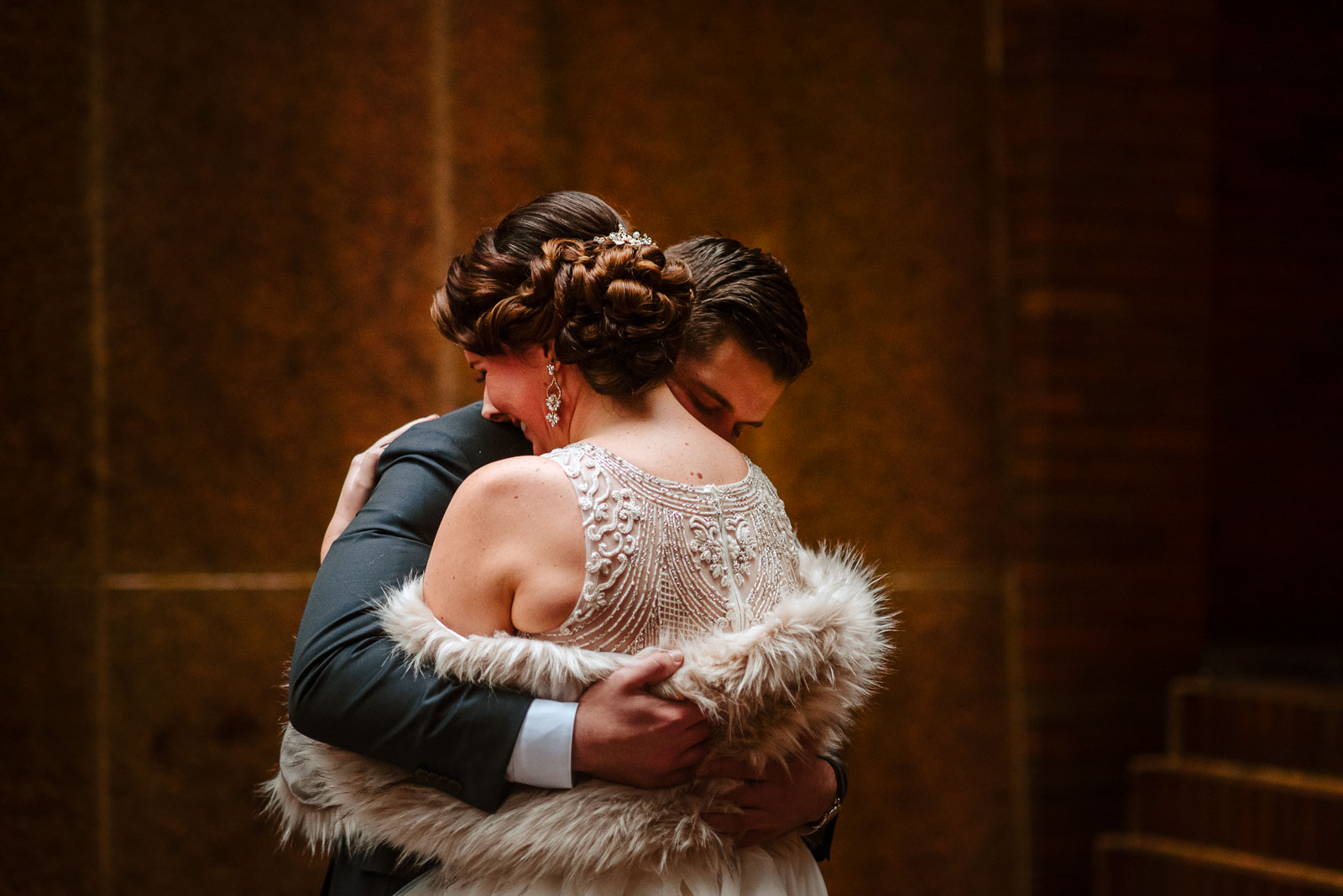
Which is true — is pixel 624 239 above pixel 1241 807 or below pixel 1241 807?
above

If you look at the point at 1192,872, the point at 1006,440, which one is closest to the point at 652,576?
the point at 1006,440

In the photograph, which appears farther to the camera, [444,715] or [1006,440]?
[1006,440]

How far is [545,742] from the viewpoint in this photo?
1409mm

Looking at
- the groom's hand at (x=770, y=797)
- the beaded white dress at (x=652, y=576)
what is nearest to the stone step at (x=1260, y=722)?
the groom's hand at (x=770, y=797)

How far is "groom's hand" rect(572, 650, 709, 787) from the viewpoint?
4.57 ft

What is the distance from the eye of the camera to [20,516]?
3.29 metres

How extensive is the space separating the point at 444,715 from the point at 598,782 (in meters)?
0.22

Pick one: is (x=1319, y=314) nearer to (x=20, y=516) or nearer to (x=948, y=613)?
(x=948, y=613)

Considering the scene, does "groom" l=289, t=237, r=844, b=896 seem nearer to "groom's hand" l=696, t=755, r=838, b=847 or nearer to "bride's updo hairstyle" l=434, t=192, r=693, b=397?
"groom's hand" l=696, t=755, r=838, b=847

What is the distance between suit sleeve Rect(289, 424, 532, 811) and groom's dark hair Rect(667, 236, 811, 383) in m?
0.72

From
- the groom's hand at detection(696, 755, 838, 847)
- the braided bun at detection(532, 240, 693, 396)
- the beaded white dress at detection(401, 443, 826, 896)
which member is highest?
the braided bun at detection(532, 240, 693, 396)

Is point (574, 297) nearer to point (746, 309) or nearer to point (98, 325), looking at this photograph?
point (746, 309)

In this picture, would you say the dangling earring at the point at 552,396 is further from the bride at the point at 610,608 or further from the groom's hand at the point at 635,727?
the groom's hand at the point at 635,727

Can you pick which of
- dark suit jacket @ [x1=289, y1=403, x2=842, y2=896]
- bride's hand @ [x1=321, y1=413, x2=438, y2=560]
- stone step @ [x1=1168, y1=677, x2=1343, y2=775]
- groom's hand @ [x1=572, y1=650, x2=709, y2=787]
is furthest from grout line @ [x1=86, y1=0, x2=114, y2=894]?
stone step @ [x1=1168, y1=677, x2=1343, y2=775]
